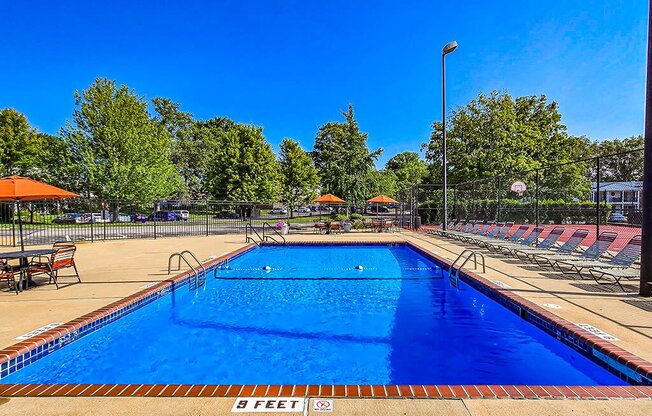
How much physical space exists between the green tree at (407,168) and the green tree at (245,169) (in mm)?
30243

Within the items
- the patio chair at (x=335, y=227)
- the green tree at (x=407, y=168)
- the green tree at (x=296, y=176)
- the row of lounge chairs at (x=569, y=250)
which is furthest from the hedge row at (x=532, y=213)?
the green tree at (x=407, y=168)

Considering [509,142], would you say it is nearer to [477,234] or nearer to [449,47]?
[449,47]

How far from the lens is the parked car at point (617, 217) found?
19214 millimetres

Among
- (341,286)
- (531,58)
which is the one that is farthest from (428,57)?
(341,286)

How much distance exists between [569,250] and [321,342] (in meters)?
7.19

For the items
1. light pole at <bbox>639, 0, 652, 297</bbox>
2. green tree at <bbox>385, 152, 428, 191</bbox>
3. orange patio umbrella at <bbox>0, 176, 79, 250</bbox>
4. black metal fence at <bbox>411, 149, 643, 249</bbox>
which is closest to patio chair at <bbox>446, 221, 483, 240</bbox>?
black metal fence at <bbox>411, 149, 643, 249</bbox>

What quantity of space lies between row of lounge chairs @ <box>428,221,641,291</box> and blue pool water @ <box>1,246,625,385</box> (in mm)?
2331

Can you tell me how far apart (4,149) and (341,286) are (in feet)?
123

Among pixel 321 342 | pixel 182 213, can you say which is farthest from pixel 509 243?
pixel 182 213

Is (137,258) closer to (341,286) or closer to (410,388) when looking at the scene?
(341,286)

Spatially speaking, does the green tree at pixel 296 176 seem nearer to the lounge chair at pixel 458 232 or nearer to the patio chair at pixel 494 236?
the lounge chair at pixel 458 232

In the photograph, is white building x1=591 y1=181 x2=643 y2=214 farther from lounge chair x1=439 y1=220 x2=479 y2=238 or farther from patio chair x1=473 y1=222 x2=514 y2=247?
patio chair x1=473 y1=222 x2=514 y2=247

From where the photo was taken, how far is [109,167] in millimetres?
29812

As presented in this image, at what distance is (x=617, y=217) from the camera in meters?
19.7
